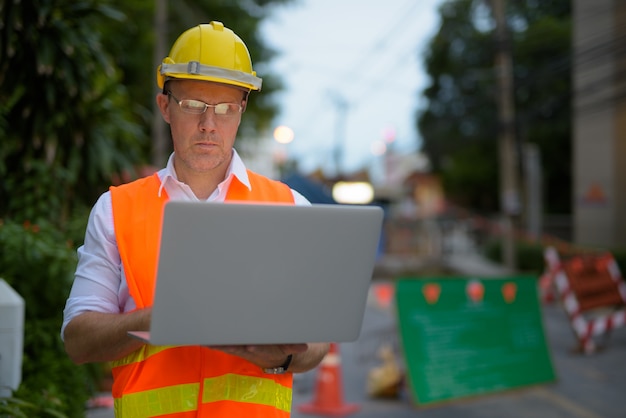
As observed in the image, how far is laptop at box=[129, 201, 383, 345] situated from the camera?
1.73 m

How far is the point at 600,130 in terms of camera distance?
74.3ft

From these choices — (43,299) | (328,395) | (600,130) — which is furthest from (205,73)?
(600,130)

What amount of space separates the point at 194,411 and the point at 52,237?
325cm

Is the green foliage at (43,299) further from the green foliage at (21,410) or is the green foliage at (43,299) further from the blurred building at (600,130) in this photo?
the blurred building at (600,130)

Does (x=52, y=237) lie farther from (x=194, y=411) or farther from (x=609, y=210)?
(x=609, y=210)

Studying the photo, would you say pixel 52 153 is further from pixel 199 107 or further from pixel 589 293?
pixel 589 293

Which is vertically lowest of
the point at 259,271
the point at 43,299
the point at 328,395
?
the point at 328,395

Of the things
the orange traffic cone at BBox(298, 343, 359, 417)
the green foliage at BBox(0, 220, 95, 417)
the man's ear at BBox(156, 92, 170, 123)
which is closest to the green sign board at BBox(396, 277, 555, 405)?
the orange traffic cone at BBox(298, 343, 359, 417)

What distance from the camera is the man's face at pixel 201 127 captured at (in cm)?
222

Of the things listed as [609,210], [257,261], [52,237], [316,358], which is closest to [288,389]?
[316,358]

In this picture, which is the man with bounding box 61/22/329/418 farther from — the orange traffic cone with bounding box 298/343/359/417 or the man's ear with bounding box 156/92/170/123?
the orange traffic cone with bounding box 298/343/359/417

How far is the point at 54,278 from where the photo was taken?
15.0 ft

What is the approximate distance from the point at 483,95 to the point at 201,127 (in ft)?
126

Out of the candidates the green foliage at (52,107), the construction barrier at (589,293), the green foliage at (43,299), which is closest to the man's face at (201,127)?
the green foliage at (43,299)
